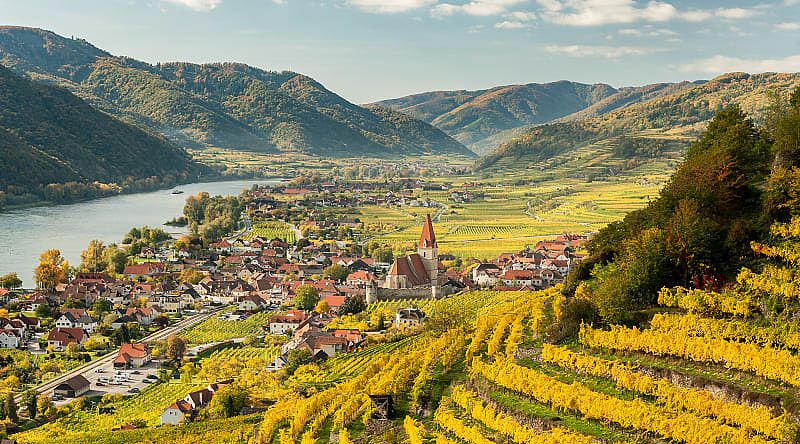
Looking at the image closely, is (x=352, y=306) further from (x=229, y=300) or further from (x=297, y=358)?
(x=229, y=300)

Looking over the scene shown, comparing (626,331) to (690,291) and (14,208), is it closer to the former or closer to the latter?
(690,291)

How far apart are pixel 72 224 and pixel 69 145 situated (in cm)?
6030

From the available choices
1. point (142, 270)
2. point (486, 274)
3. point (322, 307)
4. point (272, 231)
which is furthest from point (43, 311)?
point (272, 231)

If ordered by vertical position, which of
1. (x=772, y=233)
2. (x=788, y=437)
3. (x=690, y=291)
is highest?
(x=772, y=233)

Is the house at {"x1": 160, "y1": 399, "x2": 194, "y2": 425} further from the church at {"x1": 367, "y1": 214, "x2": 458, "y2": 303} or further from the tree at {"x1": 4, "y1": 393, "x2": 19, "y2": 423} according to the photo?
the church at {"x1": 367, "y1": 214, "x2": 458, "y2": 303}

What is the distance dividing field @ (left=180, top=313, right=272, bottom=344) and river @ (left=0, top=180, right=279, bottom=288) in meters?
20.7

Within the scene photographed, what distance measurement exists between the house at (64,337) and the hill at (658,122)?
4436 inches

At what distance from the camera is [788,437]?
1322 cm

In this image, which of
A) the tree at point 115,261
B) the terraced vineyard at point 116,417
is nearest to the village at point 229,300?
the terraced vineyard at point 116,417

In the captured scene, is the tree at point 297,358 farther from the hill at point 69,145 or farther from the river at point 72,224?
the hill at point 69,145

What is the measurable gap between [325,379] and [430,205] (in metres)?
91.3

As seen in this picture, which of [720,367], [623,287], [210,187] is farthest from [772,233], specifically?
[210,187]

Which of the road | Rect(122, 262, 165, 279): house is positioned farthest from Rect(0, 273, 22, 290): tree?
the road

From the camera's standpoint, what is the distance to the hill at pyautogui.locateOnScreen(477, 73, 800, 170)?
150 m
